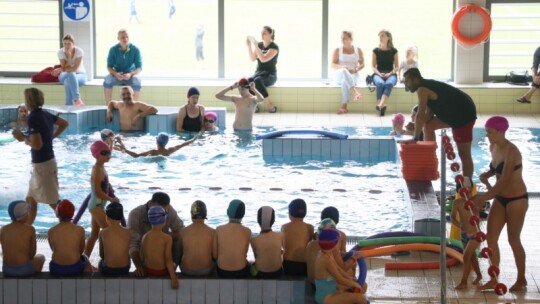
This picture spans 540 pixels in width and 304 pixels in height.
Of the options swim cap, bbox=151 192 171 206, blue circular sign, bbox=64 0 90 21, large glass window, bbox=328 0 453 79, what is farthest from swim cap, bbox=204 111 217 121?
swim cap, bbox=151 192 171 206

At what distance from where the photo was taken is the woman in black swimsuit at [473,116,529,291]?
23.2 feet

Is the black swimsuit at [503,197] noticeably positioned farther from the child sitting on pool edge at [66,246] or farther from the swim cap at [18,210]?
the swim cap at [18,210]

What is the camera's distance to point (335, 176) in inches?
477

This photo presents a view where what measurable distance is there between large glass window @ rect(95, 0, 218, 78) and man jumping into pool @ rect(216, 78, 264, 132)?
3.95 m

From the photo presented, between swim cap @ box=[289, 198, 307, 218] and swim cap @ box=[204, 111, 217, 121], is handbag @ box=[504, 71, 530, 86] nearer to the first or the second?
swim cap @ box=[204, 111, 217, 121]

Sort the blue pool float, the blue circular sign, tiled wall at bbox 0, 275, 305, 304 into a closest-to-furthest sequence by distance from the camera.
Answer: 1. tiled wall at bbox 0, 275, 305, 304
2. the blue pool float
3. the blue circular sign

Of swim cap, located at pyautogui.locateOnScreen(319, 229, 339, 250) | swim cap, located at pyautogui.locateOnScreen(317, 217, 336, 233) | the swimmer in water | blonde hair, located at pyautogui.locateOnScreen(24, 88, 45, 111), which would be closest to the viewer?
swim cap, located at pyautogui.locateOnScreen(319, 229, 339, 250)

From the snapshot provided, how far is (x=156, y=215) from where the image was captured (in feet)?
22.7

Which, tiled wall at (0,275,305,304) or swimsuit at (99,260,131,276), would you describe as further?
swimsuit at (99,260,131,276)

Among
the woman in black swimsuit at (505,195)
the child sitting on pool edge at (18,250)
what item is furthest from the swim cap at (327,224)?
the child sitting on pool edge at (18,250)

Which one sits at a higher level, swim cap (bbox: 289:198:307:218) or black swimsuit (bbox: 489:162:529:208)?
black swimsuit (bbox: 489:162:529:208)

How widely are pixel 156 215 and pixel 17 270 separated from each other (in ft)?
3.44

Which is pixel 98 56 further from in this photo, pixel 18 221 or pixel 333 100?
pixel 18 221

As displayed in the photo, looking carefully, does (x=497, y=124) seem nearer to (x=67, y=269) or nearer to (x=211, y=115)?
(x=67, y=269)
